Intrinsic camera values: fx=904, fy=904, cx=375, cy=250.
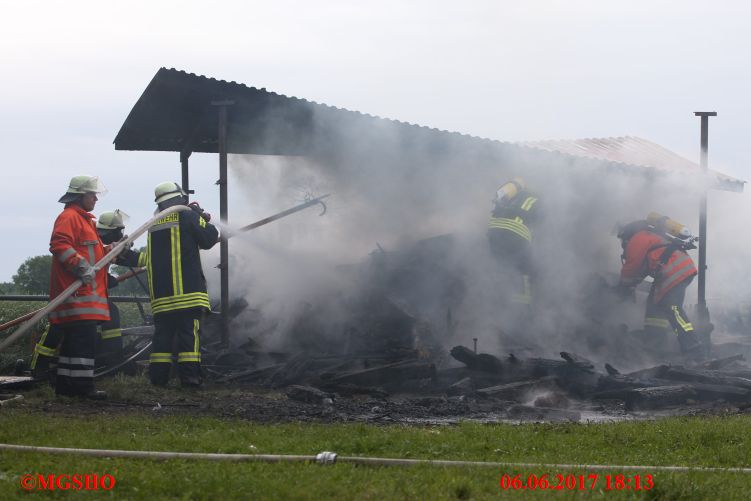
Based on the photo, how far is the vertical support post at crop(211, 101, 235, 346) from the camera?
1127 centimetres

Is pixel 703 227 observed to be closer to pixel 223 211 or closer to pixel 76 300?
pixel 223 211

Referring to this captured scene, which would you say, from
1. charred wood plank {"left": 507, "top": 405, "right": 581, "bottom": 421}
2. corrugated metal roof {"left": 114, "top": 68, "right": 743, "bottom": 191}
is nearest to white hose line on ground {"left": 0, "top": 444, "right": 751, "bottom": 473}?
charred wood plank {"left": 507, "top": 405, "right": 581, "bottom": 421}

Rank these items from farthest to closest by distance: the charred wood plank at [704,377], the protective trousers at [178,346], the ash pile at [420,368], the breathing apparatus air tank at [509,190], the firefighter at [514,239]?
the firefighter at [514,239]
the breathing apparatus air tank at [509,190]
the charred wood plank at [704,377]
the protective trousers at [178,346]
the ash pile at [420,368]

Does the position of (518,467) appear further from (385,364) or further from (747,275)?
(747,275)

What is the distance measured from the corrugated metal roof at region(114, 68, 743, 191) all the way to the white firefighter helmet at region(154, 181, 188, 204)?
1.41 m

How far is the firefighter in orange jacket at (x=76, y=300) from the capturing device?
8516mm

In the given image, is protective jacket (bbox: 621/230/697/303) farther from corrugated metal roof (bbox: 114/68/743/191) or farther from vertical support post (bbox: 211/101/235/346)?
vertical support post (bbox: 211/101/235/346)

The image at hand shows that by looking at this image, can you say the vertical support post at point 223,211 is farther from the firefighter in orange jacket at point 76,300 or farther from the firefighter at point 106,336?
the firefighter in orange jacket at point 76,300

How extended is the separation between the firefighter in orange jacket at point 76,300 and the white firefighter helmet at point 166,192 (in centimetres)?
114

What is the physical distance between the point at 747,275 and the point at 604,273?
5.51 metres

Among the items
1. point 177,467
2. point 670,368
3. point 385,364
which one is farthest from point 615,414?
point 177,467

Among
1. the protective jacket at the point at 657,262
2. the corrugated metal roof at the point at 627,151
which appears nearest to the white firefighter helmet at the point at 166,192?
the protective jacket at the point at 657,262

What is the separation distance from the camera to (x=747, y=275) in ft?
66.3

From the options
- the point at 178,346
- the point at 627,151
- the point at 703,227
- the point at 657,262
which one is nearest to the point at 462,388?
the point at 178,346
